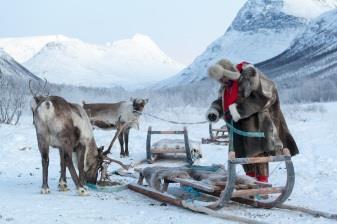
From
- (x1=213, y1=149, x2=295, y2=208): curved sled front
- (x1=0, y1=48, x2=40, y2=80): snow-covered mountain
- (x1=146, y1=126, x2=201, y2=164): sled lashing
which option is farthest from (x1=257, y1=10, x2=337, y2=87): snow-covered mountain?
(x1=213, y1=149, x2=295, y2=208): curved sled front

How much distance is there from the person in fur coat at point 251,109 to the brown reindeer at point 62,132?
1.91 metres

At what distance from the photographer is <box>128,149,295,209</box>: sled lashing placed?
20.1 feet

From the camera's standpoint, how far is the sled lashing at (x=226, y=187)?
613 centimetres

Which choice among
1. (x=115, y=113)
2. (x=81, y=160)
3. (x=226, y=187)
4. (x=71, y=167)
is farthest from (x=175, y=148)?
(x=226, y=187)

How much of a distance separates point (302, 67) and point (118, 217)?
474 ft

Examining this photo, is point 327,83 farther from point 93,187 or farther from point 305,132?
point 93,187

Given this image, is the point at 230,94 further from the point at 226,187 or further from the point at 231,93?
the point at 226,187

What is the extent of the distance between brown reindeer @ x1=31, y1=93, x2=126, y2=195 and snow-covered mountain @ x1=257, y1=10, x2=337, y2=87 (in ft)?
344

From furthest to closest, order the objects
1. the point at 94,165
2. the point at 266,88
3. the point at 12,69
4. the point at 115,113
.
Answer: the point at 12,69 → the point at 115,113 → the point at 94,165 → the point at 266,88

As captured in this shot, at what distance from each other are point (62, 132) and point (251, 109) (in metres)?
2.56

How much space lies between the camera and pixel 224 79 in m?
6.91

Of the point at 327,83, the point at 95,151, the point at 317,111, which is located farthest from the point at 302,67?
the point at 95,151

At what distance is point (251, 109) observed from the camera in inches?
265

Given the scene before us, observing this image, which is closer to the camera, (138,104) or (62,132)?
(62,132)
